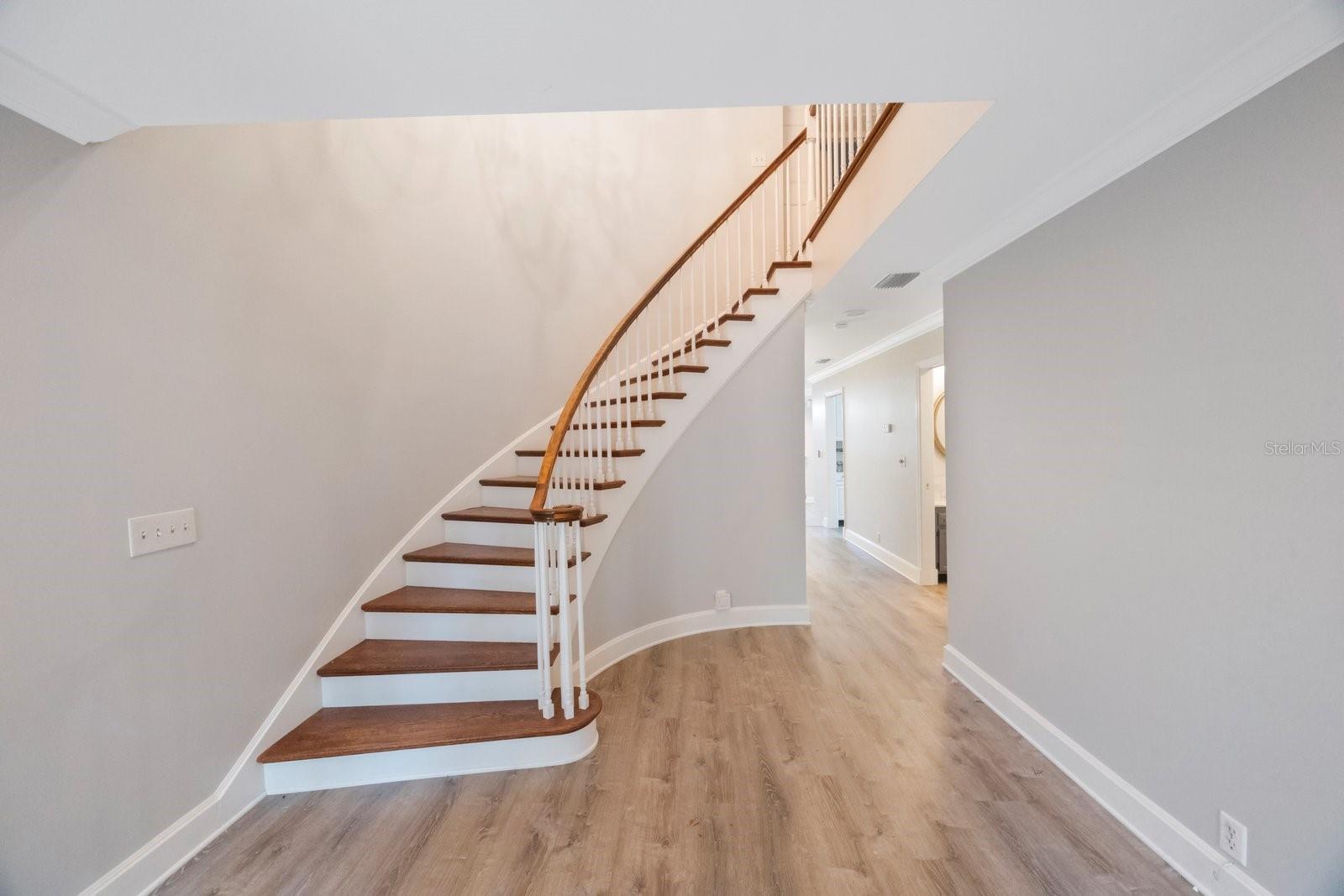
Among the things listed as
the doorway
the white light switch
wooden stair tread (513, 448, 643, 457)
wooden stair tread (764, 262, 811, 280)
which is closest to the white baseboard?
the white light switch

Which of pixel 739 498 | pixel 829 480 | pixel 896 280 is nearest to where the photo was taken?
pixel 896 280

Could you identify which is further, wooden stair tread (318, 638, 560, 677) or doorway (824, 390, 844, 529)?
doorway (824, 390, 844, 529)

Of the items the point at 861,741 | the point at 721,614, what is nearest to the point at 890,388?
the point at 721,614

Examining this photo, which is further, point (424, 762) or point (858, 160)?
point (858, 160)

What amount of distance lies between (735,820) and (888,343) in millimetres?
4767

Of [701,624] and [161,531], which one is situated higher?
[161,531]

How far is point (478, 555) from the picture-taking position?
3010mm

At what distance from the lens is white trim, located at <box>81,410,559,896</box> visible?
1675mm

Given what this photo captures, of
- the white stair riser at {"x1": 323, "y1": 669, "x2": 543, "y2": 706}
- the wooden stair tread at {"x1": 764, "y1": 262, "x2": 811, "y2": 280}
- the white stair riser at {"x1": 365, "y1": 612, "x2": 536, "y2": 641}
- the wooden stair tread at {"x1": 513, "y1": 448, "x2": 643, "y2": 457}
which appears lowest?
the white stair riser at {"x1": 323, "y1": 669, "x2": 543, "y2": 706}

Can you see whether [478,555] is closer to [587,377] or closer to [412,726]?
[412,726]

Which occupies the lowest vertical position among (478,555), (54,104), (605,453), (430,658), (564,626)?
(430,658)

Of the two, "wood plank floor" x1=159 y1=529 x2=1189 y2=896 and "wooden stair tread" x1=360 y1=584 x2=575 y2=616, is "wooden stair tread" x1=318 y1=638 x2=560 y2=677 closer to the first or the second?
"wooden stair tread" x1=360 y1=584 x2=575 y2=616

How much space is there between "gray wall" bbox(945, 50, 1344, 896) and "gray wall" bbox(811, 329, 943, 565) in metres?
2.70

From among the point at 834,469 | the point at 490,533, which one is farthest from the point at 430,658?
the point at 834,469
